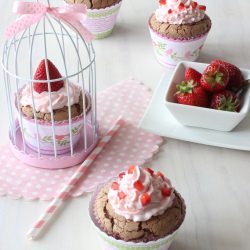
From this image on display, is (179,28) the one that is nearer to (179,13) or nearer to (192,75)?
(179,13)

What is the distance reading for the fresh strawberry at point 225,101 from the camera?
4.75 feet

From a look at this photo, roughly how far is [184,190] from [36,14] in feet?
1.69

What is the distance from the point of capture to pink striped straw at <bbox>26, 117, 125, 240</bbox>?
121cm

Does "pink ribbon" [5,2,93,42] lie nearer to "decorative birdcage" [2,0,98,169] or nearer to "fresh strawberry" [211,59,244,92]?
"decorative birdcage" [2,0,98,169]

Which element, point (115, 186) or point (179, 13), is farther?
point (179, 13)

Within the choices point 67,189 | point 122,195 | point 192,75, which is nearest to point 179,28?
point 192,75

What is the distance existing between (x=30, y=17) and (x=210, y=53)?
Result: 2.40 ft

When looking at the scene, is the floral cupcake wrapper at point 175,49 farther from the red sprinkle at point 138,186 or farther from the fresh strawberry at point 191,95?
the red sprinkle at point 138,186

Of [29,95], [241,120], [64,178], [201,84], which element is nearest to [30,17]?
[29,95]

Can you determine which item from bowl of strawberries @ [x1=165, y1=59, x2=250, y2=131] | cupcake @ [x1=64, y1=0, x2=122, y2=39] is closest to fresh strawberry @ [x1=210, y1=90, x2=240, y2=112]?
bowl of strawberries @ [x1=165, y1=59, x2=250, y2=131]

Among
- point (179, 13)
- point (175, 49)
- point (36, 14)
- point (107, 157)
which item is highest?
point (36, 14)

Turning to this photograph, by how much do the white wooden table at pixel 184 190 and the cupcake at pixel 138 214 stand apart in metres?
0.11

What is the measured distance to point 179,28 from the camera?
5.39 ft

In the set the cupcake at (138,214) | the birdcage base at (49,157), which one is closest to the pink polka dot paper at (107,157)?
the birdcage base at (49,157)
